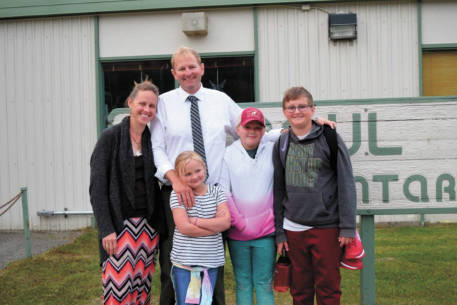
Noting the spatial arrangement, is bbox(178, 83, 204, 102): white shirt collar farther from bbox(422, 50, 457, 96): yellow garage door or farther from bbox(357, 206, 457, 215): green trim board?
bbox(422, 50, 457, 96): yellow garage door

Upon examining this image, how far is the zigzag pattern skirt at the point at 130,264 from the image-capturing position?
117 inches

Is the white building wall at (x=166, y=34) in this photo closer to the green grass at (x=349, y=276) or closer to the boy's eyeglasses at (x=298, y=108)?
the green grass at (x=349, y=276)

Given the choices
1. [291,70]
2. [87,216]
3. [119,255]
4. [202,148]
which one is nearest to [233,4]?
[291,70]

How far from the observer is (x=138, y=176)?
3037 mm

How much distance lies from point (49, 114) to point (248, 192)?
5948 mm

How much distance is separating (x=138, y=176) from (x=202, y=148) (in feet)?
1.51

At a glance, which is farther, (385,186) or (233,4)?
(233,4)

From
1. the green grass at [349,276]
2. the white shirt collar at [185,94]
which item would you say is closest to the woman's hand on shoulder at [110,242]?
the white shirt collar at [185,94]

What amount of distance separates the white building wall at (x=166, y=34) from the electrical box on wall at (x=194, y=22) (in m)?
0.23

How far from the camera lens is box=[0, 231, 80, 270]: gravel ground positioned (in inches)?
253

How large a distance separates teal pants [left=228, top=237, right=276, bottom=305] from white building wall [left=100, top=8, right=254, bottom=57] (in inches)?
205

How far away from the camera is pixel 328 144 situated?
9.89ft

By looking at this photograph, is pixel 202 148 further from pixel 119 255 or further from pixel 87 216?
pixel 87 216

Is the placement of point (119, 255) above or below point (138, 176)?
below
